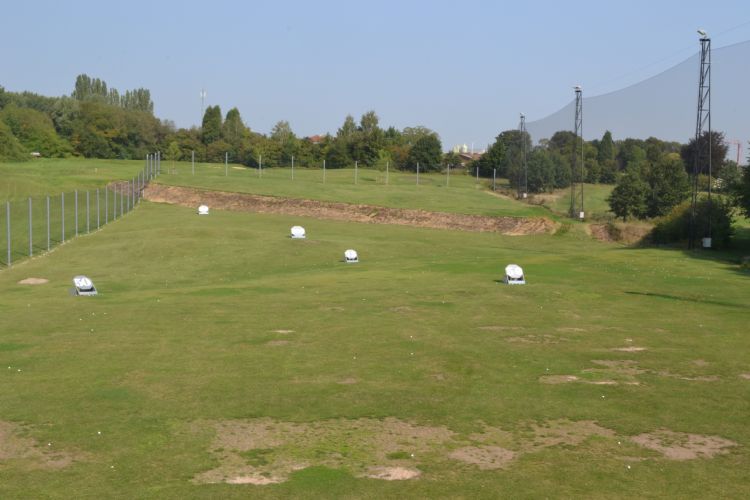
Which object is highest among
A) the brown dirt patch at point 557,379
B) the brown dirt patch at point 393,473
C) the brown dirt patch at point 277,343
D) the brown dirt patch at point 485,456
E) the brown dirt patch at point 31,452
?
the brown dirt patch at point 557,379

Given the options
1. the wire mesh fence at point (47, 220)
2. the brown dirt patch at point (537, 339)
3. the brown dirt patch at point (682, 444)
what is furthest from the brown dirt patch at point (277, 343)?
the wire mesh fence at point (47, 220)

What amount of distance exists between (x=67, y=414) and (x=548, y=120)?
143 m

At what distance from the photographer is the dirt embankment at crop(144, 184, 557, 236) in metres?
74.4

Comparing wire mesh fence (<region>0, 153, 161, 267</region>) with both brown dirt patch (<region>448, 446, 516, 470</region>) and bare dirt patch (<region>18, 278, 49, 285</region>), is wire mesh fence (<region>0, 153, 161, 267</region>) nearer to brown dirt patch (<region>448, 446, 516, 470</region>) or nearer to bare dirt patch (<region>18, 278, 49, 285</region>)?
bare dirt patch (<region>18, 278, 49, 285</region>)

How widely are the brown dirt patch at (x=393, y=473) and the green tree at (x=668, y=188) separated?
256 feet

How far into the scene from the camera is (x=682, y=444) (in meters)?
13.9

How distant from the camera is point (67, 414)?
15242 millimetres

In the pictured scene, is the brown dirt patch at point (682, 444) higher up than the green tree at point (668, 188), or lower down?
lower down

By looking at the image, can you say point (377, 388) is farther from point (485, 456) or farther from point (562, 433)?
point (485, 456)

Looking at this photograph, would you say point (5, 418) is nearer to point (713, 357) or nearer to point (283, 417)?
point (283, 417)

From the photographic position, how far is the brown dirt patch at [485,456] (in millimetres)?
12828

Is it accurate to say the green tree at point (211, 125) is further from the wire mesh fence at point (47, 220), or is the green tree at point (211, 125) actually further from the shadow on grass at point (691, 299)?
the shadow on grass at point (691, 299)

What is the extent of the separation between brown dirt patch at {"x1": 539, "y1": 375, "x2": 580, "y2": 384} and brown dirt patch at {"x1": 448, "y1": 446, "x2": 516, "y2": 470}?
5.10 m

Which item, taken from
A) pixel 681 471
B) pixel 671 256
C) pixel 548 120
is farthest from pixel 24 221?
pixel 548 120
